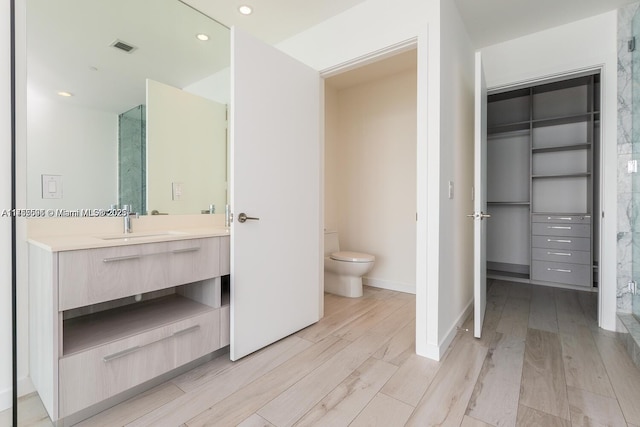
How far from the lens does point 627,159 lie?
227 cm

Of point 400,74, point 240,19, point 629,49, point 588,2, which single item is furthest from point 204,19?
point 629,49

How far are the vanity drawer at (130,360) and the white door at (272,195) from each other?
20 cm

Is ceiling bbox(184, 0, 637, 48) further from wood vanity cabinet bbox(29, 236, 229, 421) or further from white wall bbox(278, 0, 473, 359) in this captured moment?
wood vanity cabinet bbox(29, 236, 229, 421)

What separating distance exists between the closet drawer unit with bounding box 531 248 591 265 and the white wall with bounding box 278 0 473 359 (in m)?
1.79

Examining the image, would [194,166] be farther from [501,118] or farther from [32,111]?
[501,118]

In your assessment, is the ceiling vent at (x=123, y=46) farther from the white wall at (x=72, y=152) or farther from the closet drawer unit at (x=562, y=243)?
the closet drawer unit at (x=562, y=243)

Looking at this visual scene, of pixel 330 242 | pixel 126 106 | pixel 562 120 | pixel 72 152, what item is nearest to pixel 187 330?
pixel 72 152

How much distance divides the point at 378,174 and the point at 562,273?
238 cm

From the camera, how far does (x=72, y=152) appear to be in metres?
1.68


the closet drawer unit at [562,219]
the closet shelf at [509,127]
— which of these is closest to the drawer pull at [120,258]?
the closet drawer unit at [562,219]

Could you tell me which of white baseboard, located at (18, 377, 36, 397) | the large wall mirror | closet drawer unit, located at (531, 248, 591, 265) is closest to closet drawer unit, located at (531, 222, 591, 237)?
closet drawer unit, located at (531, 248, 591, 265)

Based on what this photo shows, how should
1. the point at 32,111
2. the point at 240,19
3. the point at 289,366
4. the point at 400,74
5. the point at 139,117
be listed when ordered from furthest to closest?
the point at 400,74, the point at 240,19, the point at 139,117, the point at 289,366, the point at 32,111

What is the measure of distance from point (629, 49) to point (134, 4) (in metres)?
3.51

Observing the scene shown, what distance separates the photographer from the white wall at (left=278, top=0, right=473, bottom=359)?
1881 millimetres
